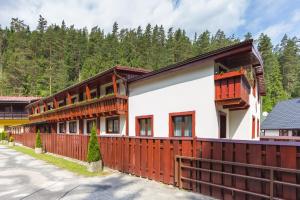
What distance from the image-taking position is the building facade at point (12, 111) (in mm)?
45372

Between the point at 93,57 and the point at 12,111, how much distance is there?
2192 centimetres

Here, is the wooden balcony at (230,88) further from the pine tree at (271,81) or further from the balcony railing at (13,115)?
the balcony railing at (13,115)

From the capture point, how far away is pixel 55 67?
60.4m

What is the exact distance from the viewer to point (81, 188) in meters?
8.02

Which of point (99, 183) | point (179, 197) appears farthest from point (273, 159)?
point (99, 183)

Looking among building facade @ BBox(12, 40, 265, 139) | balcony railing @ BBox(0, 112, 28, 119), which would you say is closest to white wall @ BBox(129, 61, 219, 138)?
building facade @ BBox(12, 40, 265, 139)

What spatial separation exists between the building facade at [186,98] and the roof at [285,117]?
6.93 m

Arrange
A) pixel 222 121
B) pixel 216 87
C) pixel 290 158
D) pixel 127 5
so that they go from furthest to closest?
pixel 127 5
pixel 222 121
pixel 216 87
pixel 290 158

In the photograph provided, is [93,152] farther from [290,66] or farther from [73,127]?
[290,66]

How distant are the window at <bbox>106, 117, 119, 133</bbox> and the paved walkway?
6116mm

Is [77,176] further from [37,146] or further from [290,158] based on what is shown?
[37,146]

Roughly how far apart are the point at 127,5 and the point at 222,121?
429 inches

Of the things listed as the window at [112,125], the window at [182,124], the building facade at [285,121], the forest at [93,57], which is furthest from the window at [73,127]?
the forest at [93,57]

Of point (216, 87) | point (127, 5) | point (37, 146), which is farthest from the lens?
point (37, 146)
